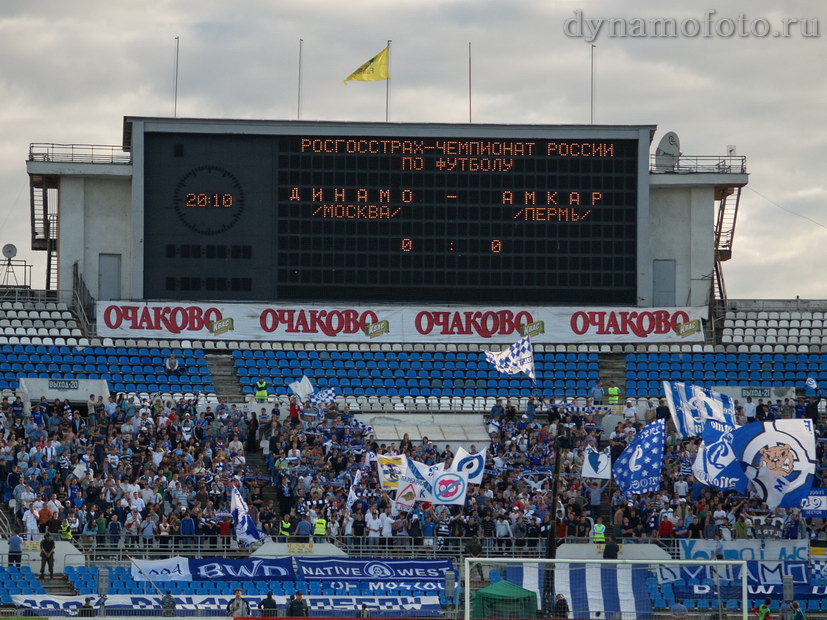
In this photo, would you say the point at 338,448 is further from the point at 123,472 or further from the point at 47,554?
the point at 47,554

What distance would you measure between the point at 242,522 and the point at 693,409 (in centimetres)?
965

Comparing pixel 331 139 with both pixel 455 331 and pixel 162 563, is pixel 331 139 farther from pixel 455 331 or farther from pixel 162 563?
pixel 162 563

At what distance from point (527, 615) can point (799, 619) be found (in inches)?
225

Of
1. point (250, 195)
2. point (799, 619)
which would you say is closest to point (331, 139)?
point (250, 195)

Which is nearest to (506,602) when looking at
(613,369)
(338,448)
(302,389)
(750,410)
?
(338,448)

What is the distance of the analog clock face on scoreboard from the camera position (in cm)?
4166

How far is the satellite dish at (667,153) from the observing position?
4525 centimetres

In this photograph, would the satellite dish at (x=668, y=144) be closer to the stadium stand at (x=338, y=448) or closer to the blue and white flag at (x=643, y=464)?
the stadium stand at (x=338, y=448)

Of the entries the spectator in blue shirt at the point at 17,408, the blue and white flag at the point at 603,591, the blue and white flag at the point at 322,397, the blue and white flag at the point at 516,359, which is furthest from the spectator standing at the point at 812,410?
the spectator in blue shirt at the point at 17,408

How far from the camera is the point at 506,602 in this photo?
25.6m

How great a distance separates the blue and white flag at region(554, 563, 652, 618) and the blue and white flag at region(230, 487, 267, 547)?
838cm

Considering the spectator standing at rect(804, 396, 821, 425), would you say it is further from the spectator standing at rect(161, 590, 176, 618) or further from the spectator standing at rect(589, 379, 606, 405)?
the spectator standing at rect(161, 590, 176, 618)

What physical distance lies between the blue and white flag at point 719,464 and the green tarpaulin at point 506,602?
25.5 ft

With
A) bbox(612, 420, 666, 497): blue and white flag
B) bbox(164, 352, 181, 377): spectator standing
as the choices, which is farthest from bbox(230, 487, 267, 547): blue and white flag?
bbox(164, 352, 181, 377): spectator standing
